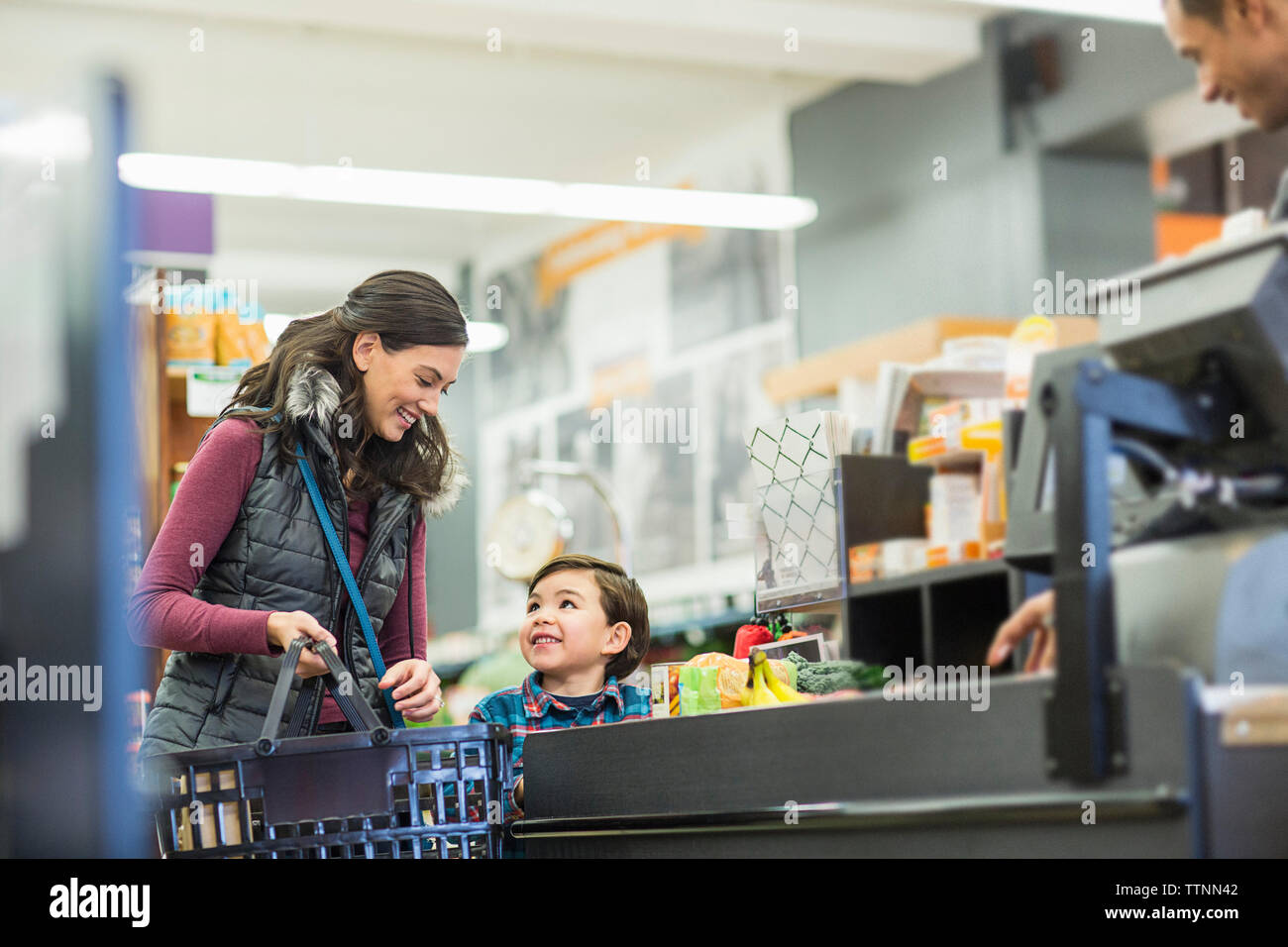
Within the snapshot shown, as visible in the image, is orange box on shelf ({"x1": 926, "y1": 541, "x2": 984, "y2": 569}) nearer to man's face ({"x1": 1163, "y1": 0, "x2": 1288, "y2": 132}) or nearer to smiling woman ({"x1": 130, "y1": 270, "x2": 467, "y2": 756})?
man's face ({"x1": 1163, "y1": 0, "x2": 1288, "y2": 132})

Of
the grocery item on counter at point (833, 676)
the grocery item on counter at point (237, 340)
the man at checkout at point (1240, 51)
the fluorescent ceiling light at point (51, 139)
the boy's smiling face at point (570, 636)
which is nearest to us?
the fluorescent ceiling light at point (51, 139)

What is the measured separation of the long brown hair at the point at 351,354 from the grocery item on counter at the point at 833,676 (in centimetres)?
64

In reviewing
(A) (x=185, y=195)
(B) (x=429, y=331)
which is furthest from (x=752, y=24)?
(B) (x=429, y=331)

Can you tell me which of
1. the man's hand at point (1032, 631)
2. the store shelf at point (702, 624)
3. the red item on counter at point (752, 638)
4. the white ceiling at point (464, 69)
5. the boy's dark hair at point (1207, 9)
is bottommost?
the store shelf at point (702, 624)

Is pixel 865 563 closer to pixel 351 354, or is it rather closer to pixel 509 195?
pixel 351 354

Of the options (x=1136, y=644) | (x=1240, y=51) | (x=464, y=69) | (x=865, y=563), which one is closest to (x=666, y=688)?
(x=865, y=563)

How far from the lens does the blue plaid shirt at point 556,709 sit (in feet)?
7.97

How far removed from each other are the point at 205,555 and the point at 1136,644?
1.31m

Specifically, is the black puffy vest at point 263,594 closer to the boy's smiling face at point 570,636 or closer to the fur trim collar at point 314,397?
the fur trim collar at point 314,397

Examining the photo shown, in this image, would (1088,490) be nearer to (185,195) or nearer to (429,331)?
(429,331)

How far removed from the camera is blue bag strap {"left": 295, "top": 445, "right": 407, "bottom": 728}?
86.4 inches

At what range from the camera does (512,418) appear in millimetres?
11250

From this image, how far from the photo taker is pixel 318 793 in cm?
182

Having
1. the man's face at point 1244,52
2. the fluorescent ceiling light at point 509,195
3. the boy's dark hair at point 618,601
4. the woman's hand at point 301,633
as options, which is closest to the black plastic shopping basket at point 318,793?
the woman's hand at point 301,633
